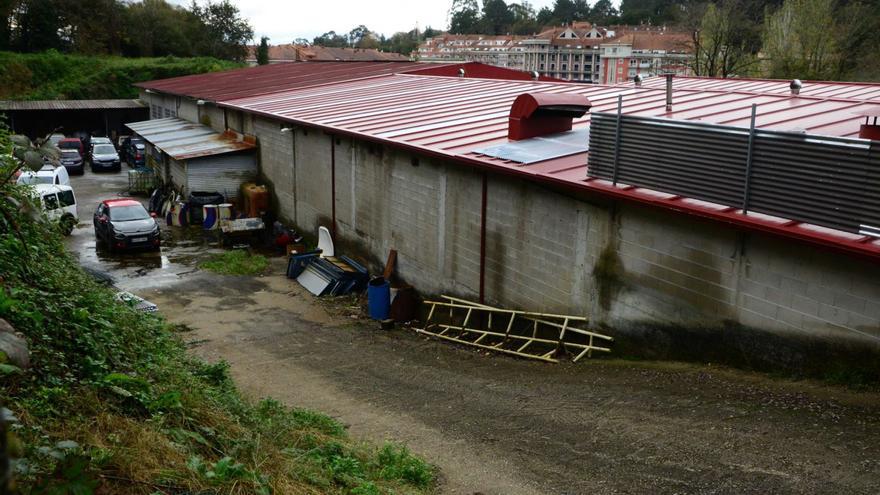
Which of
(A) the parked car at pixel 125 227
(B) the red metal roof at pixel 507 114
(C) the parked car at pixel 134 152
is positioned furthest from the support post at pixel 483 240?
(C) the parked car at pixel 134 152

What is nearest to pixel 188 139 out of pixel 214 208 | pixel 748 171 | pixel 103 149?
pixel 214 208

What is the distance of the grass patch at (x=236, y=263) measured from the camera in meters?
21.3

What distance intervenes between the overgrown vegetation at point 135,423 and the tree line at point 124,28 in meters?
64.2

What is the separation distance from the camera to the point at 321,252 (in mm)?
21781

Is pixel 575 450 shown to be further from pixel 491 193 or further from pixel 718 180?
pixel 491 193

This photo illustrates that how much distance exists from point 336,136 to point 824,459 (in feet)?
53.8

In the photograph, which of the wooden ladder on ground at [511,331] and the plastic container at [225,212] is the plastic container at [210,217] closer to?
the plastic container at [225,212]

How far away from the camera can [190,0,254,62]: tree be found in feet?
252

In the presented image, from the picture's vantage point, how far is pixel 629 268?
12.0m

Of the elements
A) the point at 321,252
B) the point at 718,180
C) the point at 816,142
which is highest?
the point at 816,142

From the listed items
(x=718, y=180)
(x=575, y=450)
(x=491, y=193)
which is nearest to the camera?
(x=575, y=450)

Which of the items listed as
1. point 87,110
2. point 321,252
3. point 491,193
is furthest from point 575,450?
point 87,110

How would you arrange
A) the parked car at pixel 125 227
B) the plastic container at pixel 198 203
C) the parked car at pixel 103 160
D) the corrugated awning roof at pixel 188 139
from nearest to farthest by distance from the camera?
the parked car at pixel 125 227, the plastic container at pixel 198 203, the corrugated awning roof at pixel 188 139, the parked car at pixel 103 160

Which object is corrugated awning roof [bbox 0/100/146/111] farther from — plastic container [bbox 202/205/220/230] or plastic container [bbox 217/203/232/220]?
plastic container [bbox 217/203/232/220]
